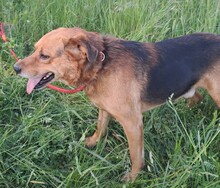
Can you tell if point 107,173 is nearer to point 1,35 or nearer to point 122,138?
point 122,138

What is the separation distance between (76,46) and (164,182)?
50.8 inches

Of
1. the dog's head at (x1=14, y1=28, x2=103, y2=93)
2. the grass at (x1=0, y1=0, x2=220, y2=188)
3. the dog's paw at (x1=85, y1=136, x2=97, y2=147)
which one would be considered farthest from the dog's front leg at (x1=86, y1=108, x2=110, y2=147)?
the dog's head at (x1=14, y1=28, x2=103, y2=93)

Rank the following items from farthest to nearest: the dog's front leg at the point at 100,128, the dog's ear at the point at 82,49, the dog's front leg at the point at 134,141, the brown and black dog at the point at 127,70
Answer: the dog's front leg at the point at 100,128, the dog's front leg at the point at 134,141, the brown and black dog at the point at 127,70, the dog's ear at the point at 82,49

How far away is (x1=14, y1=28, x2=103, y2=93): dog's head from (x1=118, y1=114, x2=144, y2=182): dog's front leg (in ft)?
1.86

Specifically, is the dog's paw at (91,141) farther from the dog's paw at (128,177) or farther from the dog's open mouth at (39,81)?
the dog's open mouth at (39,81)

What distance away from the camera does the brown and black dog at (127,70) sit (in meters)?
3.00

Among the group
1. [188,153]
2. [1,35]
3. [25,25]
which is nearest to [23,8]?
[25,25]

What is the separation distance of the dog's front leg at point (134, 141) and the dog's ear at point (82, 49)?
2.01 ft

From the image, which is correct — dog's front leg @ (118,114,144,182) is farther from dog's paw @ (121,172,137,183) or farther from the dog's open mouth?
the dog's open mouth

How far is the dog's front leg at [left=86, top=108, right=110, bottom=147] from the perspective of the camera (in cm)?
355

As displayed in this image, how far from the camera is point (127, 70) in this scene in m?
3.13

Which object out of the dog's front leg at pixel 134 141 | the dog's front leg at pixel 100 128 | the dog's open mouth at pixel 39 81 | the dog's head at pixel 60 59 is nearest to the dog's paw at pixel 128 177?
the dog's front leg at pixel 134 141

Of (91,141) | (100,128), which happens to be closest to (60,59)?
(100,128)

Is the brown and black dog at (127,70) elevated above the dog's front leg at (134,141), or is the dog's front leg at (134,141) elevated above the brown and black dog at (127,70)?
the brown and black dog at (127,70)
